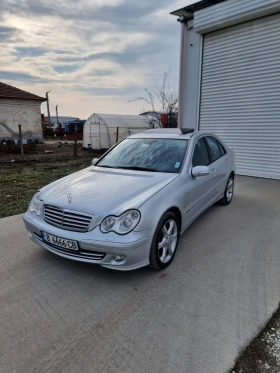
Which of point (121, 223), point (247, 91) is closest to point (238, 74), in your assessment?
point (247, 91)

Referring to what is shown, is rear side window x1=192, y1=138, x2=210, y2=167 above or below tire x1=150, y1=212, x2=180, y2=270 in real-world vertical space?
above

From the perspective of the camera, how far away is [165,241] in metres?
2.85

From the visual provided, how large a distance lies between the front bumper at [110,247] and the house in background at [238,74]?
21.8 ft

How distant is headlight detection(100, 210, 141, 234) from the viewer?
8.00 ft

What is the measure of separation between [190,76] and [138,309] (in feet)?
28.9

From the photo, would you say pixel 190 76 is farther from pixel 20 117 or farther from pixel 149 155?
pixel 20 117

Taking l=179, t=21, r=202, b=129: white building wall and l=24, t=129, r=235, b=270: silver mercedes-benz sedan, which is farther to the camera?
l=179, t=21, r=202, b=129: white building wall

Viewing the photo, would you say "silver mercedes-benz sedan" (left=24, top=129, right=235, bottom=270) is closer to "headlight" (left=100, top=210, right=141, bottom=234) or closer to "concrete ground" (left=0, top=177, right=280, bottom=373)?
"headlight" (left=100, top=210, right=141, bottom=234)

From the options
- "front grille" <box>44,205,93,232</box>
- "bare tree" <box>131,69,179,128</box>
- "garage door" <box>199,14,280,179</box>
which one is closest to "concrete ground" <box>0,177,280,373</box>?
"front grille" <box>44,205,93,232</box>

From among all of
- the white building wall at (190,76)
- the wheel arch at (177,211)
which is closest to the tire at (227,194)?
the wheel arch at (177,211)

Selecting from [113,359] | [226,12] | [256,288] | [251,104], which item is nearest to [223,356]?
[113,359]

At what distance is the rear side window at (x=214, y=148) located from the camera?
434cm

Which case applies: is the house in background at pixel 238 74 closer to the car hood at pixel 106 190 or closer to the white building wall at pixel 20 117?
the car hood at pixel 106 190

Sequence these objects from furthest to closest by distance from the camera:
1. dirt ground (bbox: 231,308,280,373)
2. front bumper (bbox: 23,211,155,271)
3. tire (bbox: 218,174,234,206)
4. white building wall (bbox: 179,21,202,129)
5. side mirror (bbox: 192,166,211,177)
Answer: white building wall (bbox: 179,21,202,129) → tire (bbox: 218,174,234,206) → side mirror (bbox: 192,166,211,177) → front bumper (bbox: 23,211,155,271) → dirt ground (bbox: 231,308,280,373)
